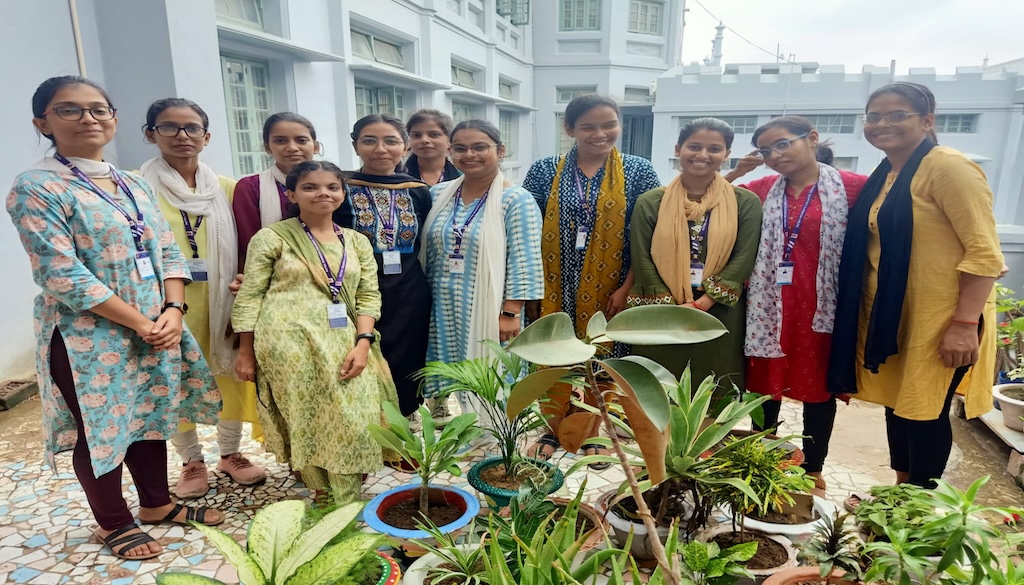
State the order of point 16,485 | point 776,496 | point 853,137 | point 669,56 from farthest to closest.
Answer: point 669,56 → point 853,137 → point 16,485 → point 776,496

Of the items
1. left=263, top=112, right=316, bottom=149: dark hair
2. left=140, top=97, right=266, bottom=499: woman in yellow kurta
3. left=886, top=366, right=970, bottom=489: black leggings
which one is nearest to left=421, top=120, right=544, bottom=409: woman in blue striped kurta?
left=263, top=112, right=316, bottom=149: dark hair

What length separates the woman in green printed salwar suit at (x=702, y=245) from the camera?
2.13 meters

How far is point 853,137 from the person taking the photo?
10234 millimetres

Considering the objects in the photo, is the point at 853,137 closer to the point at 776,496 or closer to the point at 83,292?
the point at 776,496

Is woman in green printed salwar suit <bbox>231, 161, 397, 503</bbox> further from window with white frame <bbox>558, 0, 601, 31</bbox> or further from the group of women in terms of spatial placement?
window with white frame <bbox>558, 0, 601, 31</bbox>

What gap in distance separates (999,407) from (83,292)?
160 inches

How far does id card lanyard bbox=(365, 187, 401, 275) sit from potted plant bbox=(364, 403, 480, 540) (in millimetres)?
778

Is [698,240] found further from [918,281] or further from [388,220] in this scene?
[388,220]

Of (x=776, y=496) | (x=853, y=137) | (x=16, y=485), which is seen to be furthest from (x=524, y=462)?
(x=853, y=137)

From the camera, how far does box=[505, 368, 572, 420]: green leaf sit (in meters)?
0.93

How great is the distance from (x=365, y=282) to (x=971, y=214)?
1.99 m

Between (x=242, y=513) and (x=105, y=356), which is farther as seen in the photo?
(x=242, y=513)

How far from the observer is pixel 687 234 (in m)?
2.14

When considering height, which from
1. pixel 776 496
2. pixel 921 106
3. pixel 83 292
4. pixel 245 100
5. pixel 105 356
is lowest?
pixel 776 496
